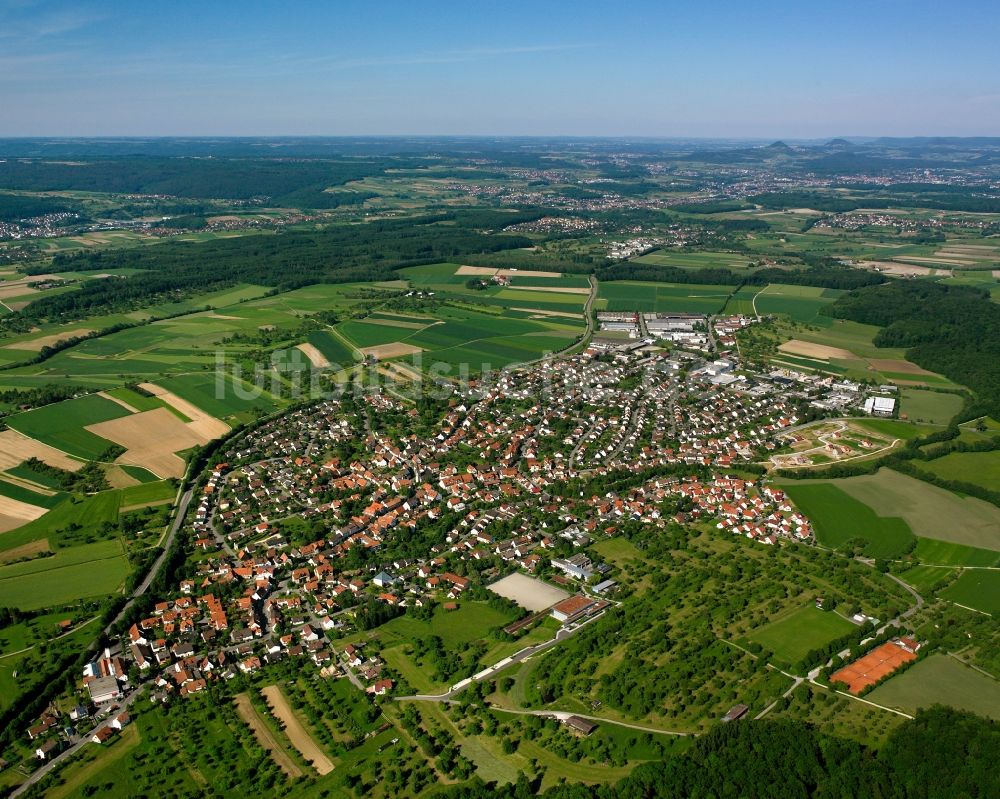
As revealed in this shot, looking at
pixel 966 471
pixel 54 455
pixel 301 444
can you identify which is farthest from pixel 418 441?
pixel 966 471

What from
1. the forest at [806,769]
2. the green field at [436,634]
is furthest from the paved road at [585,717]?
the green field at [436,634]

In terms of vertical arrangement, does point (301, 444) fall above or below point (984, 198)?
below

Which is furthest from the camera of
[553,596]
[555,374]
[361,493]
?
[555,374]

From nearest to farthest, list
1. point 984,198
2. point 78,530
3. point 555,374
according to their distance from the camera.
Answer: point 78,530 → point 555,374 → point 984,198

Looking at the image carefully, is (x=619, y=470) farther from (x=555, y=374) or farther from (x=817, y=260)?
(x=817, y=260)

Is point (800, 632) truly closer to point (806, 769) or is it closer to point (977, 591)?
point (806, 769)

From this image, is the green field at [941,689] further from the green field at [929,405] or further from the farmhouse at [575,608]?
the green field at [929,405]

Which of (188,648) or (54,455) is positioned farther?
(54,455)
